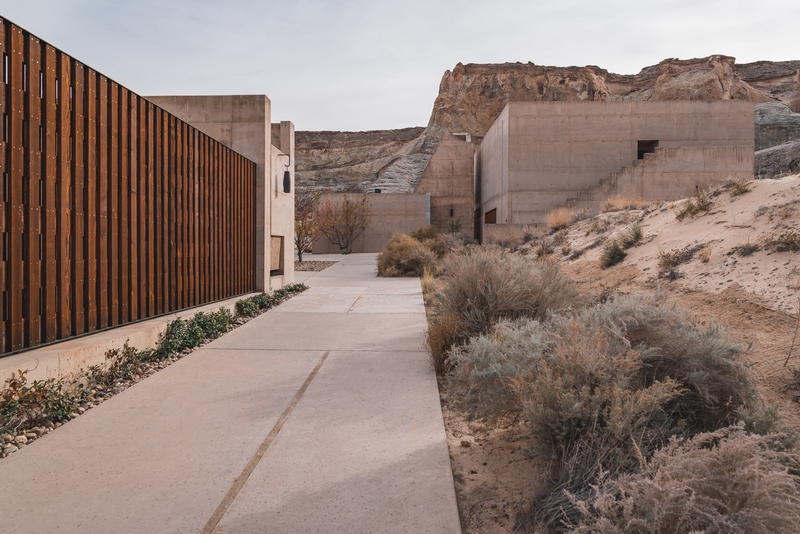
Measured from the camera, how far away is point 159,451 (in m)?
2.96

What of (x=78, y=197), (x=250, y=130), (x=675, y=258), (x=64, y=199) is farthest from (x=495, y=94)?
(x=64, y=199)

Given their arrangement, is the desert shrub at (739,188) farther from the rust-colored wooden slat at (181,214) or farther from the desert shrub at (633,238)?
the rust-colored wooden slat at (181,214)

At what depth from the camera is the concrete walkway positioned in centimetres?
228

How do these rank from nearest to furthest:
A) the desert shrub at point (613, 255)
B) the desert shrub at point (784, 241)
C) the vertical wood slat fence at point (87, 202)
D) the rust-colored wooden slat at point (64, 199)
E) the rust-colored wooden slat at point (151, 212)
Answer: the vertical wood slat fence at point (87, 202) → the rust-colored wooden slat at point (64, 199) → the rust-colored wooden slat at point (151, 212) → the desert shrub at point (784, 241) → the desert shrub at point (613, 255)

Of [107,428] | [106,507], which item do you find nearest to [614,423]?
[106,507]

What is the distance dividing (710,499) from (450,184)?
32.7 metres

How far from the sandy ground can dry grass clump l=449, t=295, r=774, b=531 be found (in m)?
0.22

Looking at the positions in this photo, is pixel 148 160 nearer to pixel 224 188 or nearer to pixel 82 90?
pixel 82 90

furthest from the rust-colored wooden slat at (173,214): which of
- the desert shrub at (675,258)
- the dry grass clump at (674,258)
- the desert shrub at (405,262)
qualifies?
the desert shrub at (405,262)

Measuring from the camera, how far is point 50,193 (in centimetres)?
405

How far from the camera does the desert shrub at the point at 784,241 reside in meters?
→ 6.23

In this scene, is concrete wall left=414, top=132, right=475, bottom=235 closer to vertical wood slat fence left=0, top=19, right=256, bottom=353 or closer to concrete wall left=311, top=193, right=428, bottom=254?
concrete wall left=311, top=193, right=428, bottom=254

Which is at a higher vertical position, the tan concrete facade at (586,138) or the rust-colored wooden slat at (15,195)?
the tan concrete facade at (586,138)

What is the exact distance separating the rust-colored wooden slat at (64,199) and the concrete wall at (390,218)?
26.2 meters
